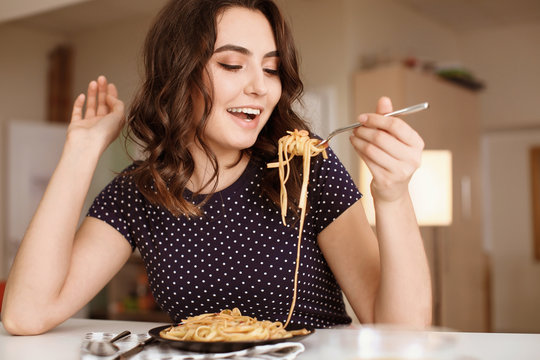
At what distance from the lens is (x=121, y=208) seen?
1.52 metres

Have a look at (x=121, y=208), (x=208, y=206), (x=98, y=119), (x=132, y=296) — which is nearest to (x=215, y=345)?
(x=208, y=206)

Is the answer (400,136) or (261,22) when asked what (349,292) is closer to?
(400,136)

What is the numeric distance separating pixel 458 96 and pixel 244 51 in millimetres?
4036

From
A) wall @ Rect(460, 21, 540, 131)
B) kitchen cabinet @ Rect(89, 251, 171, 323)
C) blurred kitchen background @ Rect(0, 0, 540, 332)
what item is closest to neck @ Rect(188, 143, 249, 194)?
blurred kitchen background @ Rect(0, 0, 540, 332)

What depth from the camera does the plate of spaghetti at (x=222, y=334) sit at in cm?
93

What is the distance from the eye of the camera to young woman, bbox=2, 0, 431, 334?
53.2 inches

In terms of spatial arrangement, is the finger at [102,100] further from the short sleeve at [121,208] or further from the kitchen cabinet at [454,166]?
the kitchen cabinet at [454,166]

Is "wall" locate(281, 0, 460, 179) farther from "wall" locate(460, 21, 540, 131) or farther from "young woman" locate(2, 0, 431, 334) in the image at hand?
"young woman" locate(2, 0, 431, 334)

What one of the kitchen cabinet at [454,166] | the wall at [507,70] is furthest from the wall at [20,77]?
the wall at [507,70]

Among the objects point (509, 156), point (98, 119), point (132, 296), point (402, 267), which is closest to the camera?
point (402, 267)

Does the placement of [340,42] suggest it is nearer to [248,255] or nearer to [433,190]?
[433,190]

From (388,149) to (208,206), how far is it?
1.76 feet

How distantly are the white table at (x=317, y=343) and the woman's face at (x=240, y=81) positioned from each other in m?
0.46

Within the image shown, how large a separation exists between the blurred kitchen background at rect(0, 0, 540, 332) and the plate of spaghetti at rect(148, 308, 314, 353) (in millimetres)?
3006
